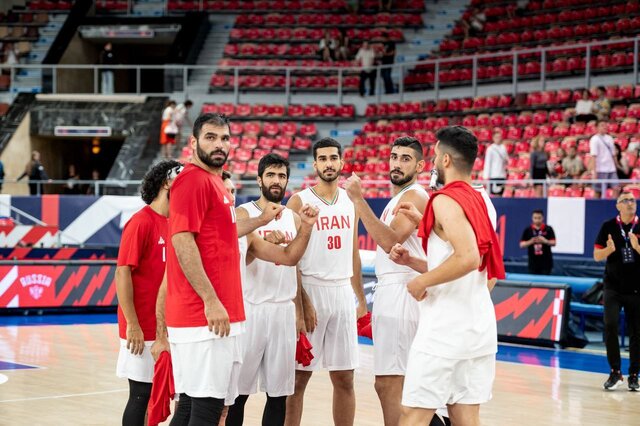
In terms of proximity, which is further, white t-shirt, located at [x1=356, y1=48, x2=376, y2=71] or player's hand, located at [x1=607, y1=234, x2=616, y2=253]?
white t-shirt, located at [x1=356, y1=48, x2=376, y2=71]

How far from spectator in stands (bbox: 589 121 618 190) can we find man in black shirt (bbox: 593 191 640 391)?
768cm

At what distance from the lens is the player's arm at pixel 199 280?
226 inches

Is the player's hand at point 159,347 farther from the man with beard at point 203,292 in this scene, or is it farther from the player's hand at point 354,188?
the player's hand at point 354,188

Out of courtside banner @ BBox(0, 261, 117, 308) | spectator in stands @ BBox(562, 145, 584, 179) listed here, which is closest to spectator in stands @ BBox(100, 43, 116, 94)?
courtside banner @ BBox(0, 261, 117, 308)

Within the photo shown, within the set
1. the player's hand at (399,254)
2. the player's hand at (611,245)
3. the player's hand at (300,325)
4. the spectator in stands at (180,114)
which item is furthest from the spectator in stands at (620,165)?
the player's hand at (399,254)

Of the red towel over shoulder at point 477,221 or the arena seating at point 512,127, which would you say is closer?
the red towel over shoulder at point 477,221

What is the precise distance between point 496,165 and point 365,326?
42.4 ft

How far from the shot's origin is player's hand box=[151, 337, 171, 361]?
6.46m

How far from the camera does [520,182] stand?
63.6ft

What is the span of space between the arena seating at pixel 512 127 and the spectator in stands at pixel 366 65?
0.96m

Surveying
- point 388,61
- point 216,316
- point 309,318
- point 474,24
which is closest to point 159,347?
point 216,316

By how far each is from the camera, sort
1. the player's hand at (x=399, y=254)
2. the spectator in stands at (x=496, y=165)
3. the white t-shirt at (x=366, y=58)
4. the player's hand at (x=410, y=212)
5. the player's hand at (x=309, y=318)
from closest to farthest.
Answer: the player's hand at (x=399, y=254) → the player's hand at (x=410, y=212) → the player's hand at (x=309, y=318) → the spectator in stands at (x=496, y=165) → the white t-shirt at (x=366, y=58)

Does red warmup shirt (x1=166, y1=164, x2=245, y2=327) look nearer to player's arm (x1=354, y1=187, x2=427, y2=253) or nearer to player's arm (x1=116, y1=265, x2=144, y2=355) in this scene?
player's arm (x1=116, y1=265, x2=144, y2=355)

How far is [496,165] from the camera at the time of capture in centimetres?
2056
